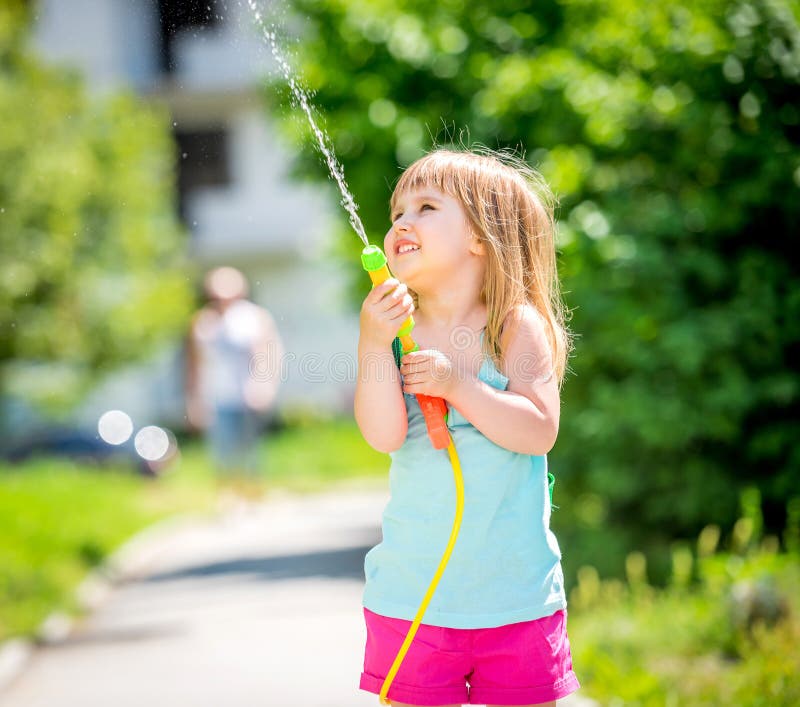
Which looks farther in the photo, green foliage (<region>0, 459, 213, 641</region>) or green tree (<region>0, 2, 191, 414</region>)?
green tree (<region>0, 2, 191, 414</region>)

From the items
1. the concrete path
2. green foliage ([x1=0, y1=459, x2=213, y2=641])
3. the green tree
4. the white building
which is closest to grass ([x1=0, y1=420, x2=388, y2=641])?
green foliage ([x1=0, y1=459, x2=213, y2=641])

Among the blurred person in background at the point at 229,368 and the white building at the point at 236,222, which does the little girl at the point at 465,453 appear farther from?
the white building at the point at 236,222

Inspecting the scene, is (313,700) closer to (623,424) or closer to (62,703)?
(62,703)

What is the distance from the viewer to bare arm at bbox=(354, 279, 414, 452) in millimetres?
2371

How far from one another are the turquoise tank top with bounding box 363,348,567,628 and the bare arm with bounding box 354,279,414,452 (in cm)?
10

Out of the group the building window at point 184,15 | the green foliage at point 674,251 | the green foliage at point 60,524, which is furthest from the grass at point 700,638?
the green foliage at point 60,524

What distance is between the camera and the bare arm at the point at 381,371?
2371 millimetres

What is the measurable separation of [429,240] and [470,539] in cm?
63

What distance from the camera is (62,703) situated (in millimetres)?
5078

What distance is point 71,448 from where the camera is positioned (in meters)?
20.4

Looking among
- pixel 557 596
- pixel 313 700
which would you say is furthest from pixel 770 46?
pixel 557 596

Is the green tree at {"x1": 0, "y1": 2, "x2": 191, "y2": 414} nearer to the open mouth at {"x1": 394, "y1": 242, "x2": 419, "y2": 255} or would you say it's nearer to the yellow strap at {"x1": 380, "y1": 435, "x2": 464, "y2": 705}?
the open mouth at {"x1": 394, "y1": 242, "x2": 419, "y2": 255}

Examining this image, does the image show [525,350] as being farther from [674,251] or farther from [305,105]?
[674,251]

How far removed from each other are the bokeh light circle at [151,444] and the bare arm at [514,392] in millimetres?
15298
